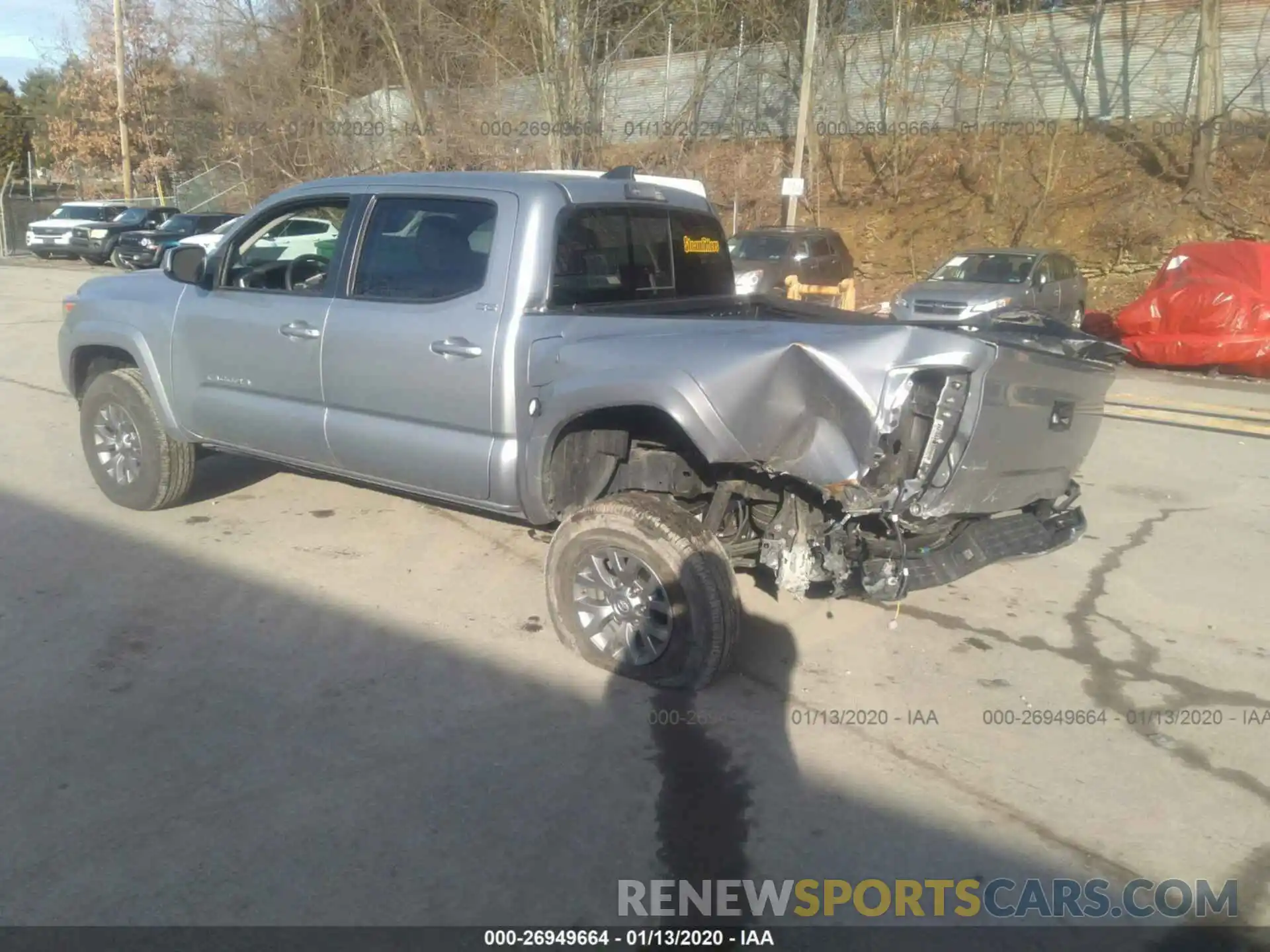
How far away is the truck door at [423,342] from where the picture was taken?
4.83 m

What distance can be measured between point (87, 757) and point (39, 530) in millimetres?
2957

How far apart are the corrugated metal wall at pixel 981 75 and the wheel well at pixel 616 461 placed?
2116cm

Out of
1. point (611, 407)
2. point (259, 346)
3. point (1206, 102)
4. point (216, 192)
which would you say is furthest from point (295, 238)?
point (216, 192)

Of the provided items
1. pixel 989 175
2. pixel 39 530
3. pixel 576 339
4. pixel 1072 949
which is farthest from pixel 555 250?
pixel 989 175

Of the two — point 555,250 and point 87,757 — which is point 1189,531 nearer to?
point 555,250

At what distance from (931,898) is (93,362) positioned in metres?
5.88

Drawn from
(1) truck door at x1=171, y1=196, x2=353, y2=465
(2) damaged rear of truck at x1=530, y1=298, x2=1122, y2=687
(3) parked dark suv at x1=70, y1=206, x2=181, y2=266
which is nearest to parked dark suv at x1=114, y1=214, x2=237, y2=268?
(3) parked dark suv at x1=70, y1=206, x2=181, y2=266

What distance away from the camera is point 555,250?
15.8 ft

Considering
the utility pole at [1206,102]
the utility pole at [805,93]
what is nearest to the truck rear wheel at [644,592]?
the utility pole at [805,93]

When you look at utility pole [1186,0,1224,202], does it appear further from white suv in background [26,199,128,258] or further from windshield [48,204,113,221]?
windshield [48,204,113,221]

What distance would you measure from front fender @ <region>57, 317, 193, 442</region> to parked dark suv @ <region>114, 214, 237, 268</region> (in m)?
22.4

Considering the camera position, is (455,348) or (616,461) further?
(616,461)

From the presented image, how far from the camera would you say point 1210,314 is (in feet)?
48.9
